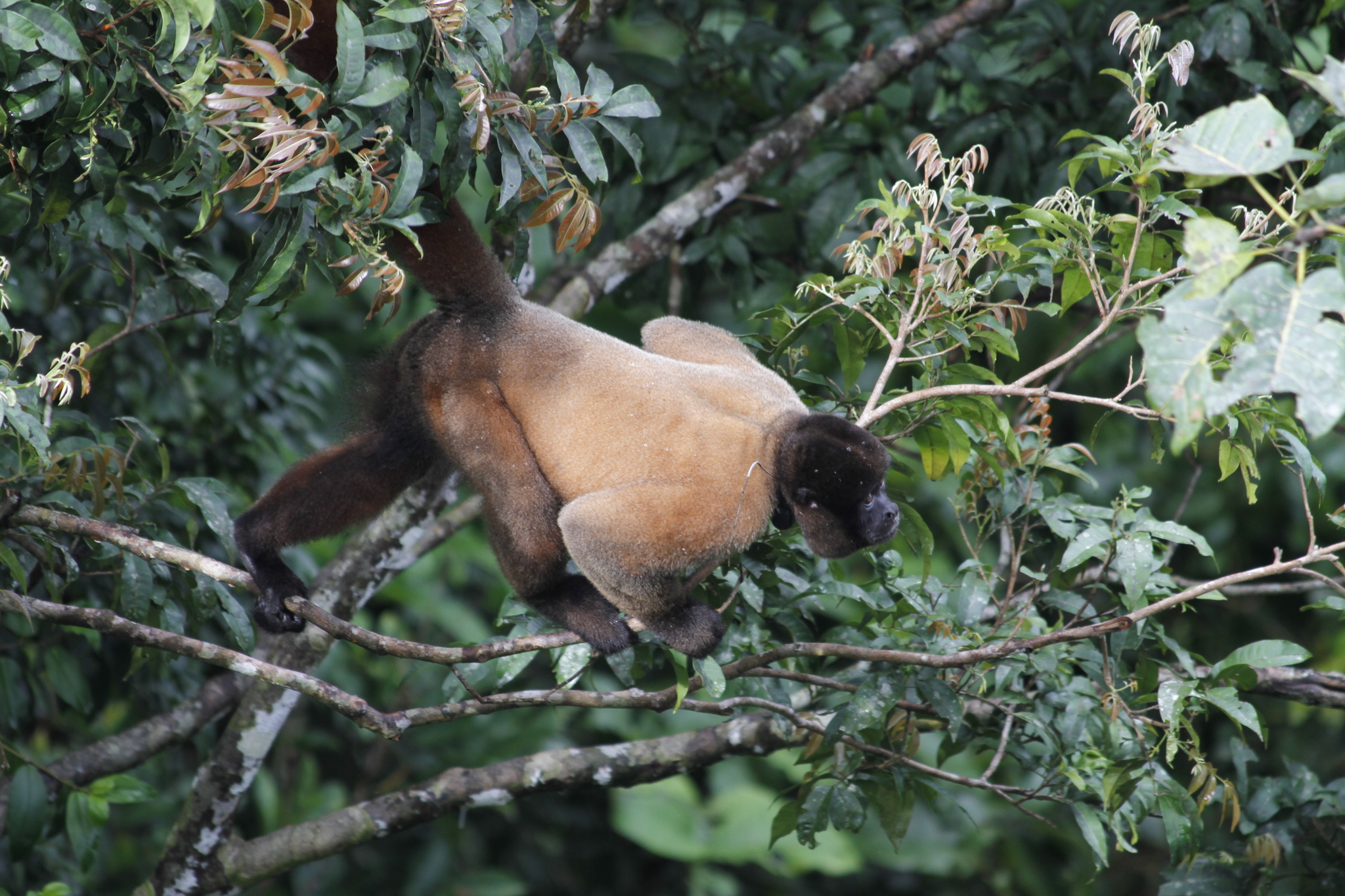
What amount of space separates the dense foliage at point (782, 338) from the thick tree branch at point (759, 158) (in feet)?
0.35

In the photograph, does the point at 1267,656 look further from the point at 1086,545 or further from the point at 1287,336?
the point at 1287,336

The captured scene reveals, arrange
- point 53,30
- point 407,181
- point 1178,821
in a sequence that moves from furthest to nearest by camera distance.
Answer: point 1178,821 < point 407,181 < point 53,30

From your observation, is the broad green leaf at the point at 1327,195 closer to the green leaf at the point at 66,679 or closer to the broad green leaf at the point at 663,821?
the green leaf at the point at 66,679

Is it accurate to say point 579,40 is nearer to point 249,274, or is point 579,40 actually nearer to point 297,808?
point 249,274

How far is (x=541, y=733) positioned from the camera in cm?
591

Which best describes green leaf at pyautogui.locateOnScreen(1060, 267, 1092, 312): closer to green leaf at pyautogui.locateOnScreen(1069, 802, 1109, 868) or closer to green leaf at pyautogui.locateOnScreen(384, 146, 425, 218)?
green leaf at pyautogui.locateOnScreen(1069, 802, 1109, 868)

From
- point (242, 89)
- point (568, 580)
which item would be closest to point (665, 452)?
point (568, 580)

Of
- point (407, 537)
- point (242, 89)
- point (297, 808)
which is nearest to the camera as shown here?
point (242, 89)

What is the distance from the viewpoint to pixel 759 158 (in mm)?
4688

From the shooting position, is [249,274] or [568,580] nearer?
[249,274]

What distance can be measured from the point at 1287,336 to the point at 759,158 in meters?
3.33

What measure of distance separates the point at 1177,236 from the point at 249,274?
2.28m

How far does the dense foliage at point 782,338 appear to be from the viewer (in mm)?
2320

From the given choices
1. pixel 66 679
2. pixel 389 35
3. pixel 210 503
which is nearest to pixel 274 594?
pixel 210 503
